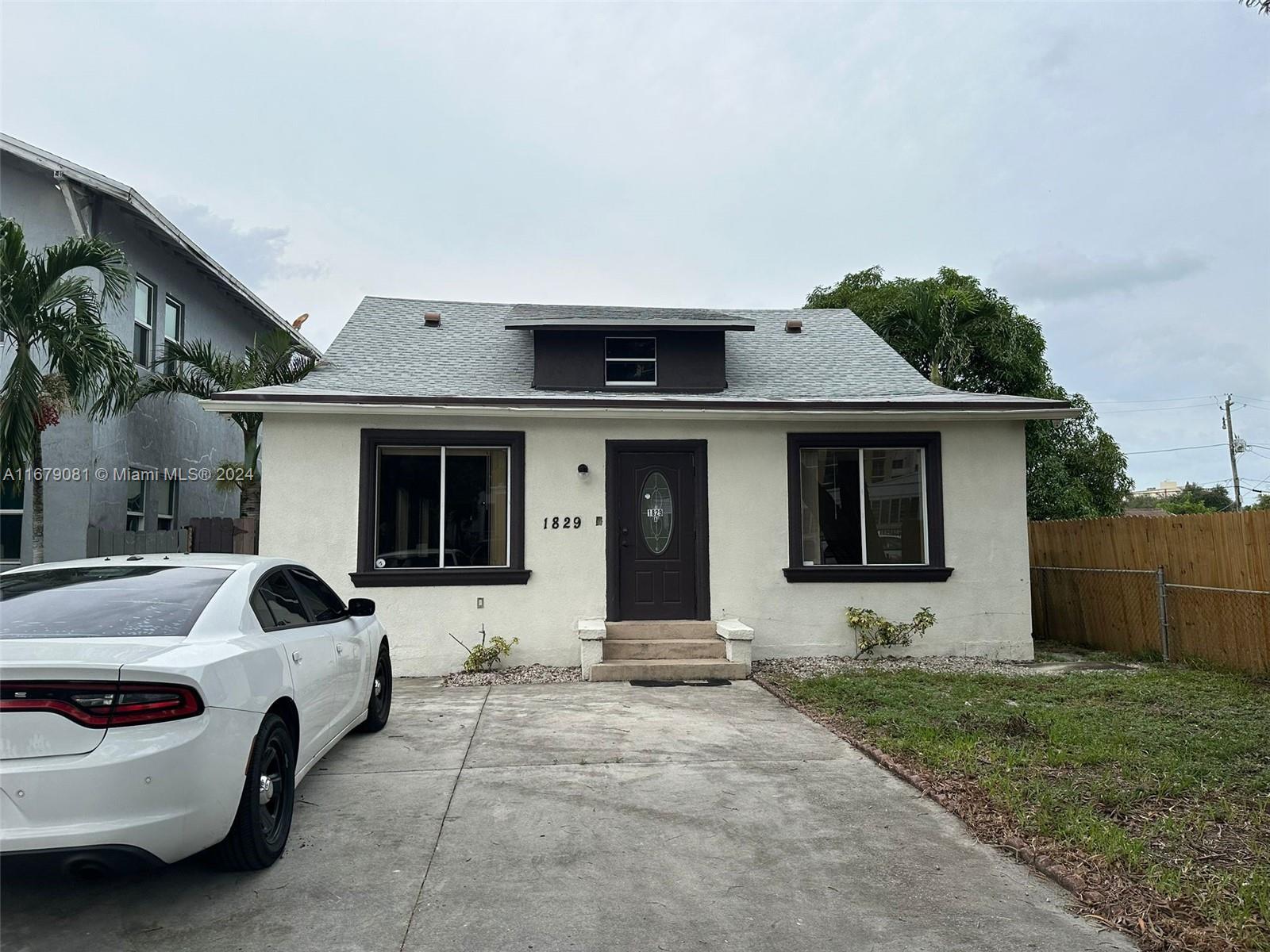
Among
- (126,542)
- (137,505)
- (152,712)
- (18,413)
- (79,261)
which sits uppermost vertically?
(79,261)

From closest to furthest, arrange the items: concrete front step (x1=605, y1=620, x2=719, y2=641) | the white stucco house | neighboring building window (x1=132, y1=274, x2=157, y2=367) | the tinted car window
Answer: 1. the tinted car window
2. the white stucco house
3. concrete front step (x1=605, y1=620, x2=719, y2=641)
4. neighboring building window (x1=132, y1=274, x2=157, y2=367)

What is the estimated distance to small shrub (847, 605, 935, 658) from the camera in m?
9.52

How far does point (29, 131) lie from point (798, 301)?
21.9m

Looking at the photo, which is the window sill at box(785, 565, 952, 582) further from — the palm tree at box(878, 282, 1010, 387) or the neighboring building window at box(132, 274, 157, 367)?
the neighboring building window at box(132, 274, 157, 367)

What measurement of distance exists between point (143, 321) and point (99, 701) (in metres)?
11.4

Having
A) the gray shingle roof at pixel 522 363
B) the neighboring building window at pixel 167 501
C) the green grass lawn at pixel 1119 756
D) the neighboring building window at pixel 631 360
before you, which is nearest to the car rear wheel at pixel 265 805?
the green grass lawn at pixel 1119 756

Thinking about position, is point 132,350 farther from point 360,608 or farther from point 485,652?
point 360,608

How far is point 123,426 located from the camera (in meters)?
11.4

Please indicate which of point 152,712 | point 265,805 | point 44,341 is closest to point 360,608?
point 265,805

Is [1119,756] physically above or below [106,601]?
below

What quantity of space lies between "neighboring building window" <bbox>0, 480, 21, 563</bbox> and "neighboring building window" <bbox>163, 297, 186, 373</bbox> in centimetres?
324

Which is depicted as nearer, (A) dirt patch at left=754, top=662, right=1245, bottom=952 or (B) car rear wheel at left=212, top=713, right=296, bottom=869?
(A) dirt patch at left=754, top=662, right=1245, bottom=952

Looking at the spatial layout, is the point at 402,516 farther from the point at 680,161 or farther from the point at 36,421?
the point at 680,161

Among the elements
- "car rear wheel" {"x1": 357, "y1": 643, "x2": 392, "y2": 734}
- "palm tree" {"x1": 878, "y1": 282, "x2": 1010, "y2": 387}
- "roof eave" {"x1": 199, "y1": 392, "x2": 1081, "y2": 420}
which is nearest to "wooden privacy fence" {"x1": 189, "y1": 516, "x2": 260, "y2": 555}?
"roof eave" {"x1": 199, "y1": 392, "x2": 1081, "y2": 420}
